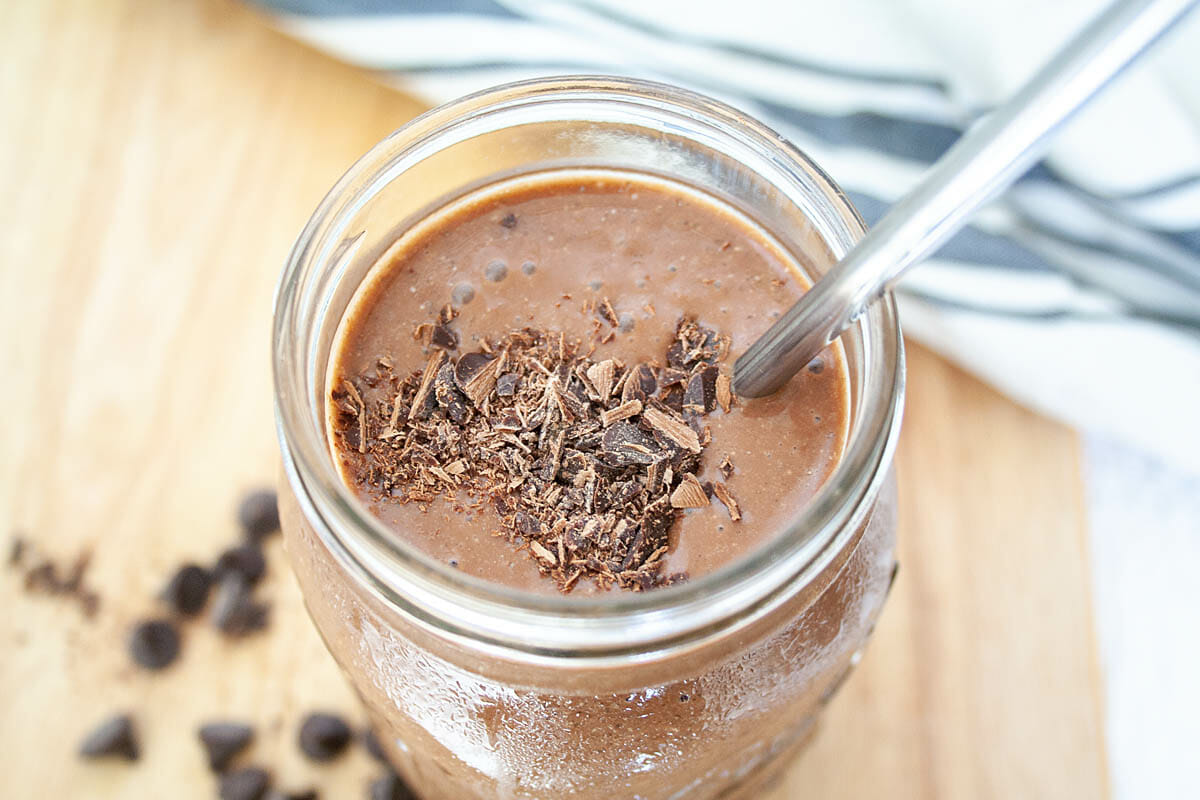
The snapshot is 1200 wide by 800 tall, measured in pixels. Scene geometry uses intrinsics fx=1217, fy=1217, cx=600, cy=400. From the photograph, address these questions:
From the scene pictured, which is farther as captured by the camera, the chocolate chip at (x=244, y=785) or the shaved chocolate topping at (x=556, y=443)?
the chocolate chip at (x=244, y=785)

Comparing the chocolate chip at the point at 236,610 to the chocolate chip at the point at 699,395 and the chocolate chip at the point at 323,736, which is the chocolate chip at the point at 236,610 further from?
the chocolate chip at the point at 699,395

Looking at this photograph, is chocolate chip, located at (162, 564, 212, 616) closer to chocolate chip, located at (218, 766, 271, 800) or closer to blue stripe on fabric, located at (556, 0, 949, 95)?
chocolate chip, located at (218, 766, 271, 800)

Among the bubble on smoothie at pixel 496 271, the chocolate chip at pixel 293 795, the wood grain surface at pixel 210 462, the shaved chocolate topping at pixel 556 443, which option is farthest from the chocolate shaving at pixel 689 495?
the chocolate chip at pixel 293 795

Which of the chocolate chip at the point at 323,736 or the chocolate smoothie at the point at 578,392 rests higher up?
the chocolate smoothie at the point at 578,392

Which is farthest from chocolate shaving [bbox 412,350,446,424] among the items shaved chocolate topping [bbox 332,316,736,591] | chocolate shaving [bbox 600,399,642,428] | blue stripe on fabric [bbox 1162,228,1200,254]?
blue stripe on fabric [bbox 1162,228,1200,254]

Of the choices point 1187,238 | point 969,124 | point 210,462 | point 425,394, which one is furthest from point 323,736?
point 1187,238
